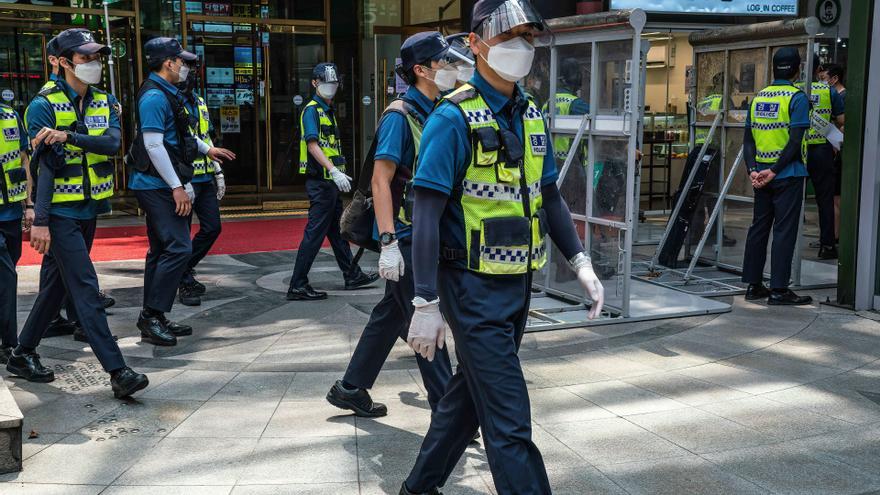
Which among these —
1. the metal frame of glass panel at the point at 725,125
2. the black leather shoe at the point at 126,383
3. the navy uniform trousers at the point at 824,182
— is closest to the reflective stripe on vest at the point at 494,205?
the black leather shoe at the point at 126,383

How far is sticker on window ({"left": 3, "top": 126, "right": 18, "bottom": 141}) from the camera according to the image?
19.0 ft

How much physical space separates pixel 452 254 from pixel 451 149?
1.25 feet

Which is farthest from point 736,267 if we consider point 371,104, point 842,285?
point 371,104

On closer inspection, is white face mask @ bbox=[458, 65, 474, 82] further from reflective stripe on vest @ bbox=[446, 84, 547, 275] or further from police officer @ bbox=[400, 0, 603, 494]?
reflective stripe on vest @ bbox=[446, 84, 547, 275]

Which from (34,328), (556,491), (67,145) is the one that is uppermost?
(67,145)

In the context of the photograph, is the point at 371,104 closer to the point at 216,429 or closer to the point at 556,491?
the point at 216,429

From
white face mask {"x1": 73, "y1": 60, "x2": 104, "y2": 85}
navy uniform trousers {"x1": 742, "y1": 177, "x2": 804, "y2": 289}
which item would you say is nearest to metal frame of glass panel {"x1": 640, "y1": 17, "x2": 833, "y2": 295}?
navy uniform trousers {"x1": 742, "y1": 177, "x2": 804, "y2": 289}

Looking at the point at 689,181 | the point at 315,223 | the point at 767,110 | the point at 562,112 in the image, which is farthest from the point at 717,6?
the point at 315,223

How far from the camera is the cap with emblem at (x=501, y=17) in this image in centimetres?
334

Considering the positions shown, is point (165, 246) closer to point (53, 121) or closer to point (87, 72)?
point (53, 121)

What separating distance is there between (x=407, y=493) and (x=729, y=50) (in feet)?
22.8

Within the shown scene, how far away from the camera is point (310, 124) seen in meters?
7.87

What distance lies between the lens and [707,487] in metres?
4.06

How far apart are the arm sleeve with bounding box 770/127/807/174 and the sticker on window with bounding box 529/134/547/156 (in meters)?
4.83
